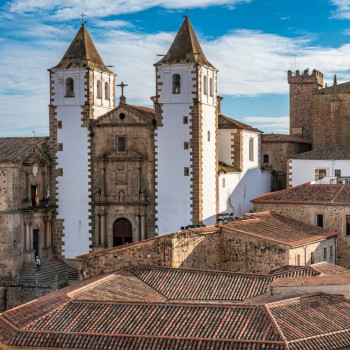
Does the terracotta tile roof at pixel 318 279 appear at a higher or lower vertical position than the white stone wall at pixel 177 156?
lower

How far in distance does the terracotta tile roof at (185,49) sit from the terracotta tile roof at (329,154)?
9.57m

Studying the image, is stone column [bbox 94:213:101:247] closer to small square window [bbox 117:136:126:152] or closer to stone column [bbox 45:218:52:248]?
stone column [bbox 45:218:52:248]

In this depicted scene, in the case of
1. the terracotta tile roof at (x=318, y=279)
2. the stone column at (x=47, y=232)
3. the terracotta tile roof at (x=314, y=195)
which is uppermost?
the terracotta tile roof at (x=314, y=195)

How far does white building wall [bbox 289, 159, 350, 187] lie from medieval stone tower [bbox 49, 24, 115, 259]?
12.8m

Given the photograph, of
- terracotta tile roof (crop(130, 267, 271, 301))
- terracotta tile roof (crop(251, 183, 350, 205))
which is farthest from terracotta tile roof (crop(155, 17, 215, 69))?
terracotta tile roof (crop(130, 267, 271, 301))

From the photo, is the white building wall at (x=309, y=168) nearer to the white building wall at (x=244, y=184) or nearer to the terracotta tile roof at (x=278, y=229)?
the white building wall at (x=244, y=184)

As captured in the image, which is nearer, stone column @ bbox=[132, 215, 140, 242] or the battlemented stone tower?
stone column @ bbox=[132, 215, 140, 242]

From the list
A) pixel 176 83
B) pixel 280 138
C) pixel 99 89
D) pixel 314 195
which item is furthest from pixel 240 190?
pixel 99 89

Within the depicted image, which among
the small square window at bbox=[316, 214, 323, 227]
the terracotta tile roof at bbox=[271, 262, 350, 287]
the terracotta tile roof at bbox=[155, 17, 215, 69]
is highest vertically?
the terracotta tile roof at bbox=[155, 17, 215, 69]

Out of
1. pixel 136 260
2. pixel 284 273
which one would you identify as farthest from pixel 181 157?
pixel 284 273

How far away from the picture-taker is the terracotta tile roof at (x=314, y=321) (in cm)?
2314

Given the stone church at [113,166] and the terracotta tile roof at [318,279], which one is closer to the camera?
the terracotta tile roof at [318,279]

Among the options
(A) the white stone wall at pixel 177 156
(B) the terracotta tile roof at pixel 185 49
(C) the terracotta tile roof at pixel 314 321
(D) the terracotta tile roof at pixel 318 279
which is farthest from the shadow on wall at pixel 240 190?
(C) the terracotta tile roof at pixel 314 321

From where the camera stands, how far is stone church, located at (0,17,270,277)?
1618 inches
